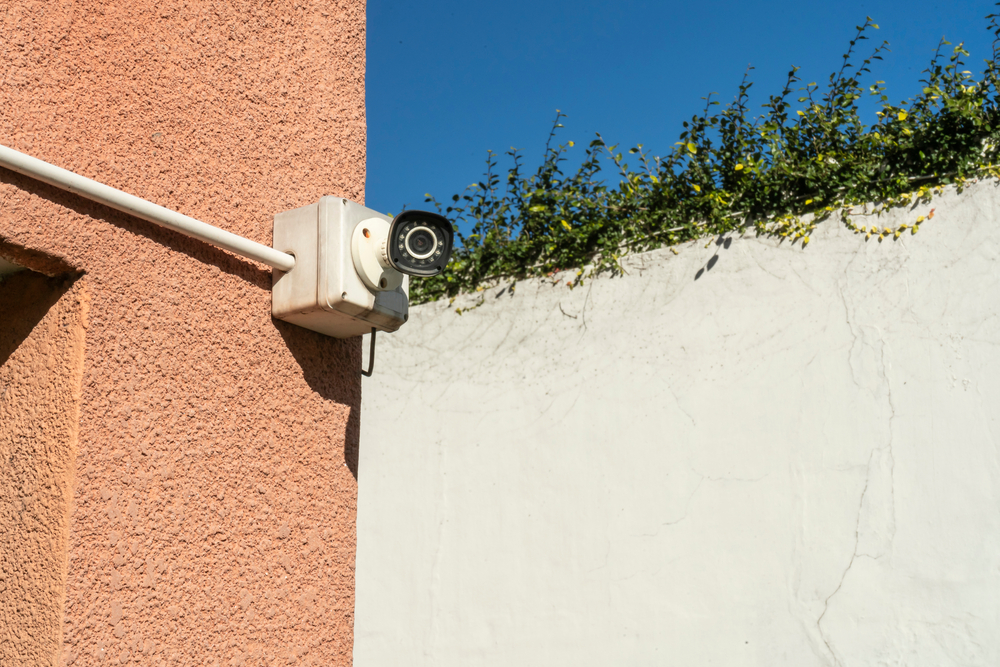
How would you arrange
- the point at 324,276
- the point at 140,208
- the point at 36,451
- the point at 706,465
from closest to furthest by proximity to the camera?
the point at 36,451 < the point at 140,208 < the point at 324,276 < the point at 706,465

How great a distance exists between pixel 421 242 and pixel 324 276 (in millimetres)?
242

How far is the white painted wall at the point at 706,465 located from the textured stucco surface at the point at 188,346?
240 cm

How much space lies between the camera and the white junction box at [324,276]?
6.28ft

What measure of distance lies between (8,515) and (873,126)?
383 centimetres

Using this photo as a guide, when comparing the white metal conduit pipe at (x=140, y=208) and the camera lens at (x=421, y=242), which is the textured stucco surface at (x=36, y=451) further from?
the camera lens at (x=421, y=242)

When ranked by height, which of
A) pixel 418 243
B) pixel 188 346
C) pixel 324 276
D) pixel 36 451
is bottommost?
pixel 36 451

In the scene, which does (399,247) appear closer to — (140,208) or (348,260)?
(348,260)

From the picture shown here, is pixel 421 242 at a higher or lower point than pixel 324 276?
higher

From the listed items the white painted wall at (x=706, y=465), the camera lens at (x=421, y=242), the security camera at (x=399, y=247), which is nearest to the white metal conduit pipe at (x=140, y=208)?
the security camera at (x=399, y=247)

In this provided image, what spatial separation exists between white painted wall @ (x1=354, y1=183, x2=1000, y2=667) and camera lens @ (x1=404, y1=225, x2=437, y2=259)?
2.46m

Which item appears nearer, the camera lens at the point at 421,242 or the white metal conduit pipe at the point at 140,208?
the white metal conduit pipe at the point at 140,208

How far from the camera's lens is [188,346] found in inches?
69.3

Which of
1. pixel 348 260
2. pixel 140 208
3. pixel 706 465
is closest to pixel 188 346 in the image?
pixel 140 208

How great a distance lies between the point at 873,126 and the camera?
4.03 meters
